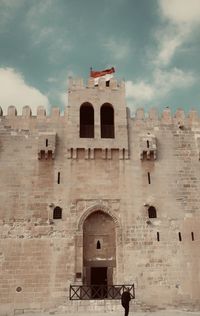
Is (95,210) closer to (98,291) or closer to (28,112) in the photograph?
(98,291)

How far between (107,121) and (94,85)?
7.33 feet

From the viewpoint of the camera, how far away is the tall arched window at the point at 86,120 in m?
20.1

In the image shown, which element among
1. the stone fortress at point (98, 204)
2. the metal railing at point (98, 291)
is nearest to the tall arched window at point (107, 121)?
the stone fortress at point (98, 204)

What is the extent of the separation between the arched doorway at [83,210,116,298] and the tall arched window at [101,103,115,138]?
4633mm

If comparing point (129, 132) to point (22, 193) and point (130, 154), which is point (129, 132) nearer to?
point (130, 154)

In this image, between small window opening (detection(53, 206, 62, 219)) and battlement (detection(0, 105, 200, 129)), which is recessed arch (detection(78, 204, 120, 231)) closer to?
small window opening (detection(53, 206, 62, 219))

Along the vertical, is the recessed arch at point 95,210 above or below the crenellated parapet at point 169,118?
below

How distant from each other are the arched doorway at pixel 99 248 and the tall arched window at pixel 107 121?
463cm

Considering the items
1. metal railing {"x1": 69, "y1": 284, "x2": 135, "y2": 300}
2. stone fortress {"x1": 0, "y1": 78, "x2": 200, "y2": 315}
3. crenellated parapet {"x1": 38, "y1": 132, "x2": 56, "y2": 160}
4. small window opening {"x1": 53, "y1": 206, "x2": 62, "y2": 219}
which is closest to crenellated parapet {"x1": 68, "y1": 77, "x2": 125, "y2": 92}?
stone fortress {"x1": 0, "y1": 78, "x2": 200, "y2": 315}

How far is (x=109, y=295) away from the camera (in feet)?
54.1

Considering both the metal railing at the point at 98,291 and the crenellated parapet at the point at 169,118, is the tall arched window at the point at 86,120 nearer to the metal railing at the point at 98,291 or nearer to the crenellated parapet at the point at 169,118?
the crenellated parapet at the point at 169,118

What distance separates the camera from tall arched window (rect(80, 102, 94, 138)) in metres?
20.1

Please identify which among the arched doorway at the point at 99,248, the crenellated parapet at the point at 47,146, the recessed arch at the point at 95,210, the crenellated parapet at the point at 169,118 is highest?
the crenellated parapet at the point at 169,118

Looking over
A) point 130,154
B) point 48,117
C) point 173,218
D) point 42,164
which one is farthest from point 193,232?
point 48,117
